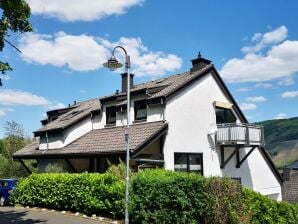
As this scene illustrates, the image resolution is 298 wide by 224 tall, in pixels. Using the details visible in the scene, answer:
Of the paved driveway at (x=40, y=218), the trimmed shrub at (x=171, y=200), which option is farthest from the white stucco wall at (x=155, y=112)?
the trimmed shrub at (x=171, y=200)

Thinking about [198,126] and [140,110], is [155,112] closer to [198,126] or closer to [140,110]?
[140,110]

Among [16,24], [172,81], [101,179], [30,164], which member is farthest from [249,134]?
[30,164]

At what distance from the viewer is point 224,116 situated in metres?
27.2

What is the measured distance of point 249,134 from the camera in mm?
24844

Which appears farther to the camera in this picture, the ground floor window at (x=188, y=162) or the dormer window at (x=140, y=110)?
the dormer window at (x=140, y=110)

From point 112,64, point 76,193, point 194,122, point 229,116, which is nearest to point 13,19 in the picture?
point 112,64

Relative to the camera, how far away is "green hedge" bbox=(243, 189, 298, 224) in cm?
1559

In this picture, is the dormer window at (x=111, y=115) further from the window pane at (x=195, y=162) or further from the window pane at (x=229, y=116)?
the window pane at (x=229, y=116)

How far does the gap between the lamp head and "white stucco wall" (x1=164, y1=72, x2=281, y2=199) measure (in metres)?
8.83

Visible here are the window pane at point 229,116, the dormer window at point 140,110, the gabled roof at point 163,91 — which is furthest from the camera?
the window pane at point 229,116

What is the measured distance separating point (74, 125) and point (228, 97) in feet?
36.6

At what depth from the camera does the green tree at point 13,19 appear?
12969 mm

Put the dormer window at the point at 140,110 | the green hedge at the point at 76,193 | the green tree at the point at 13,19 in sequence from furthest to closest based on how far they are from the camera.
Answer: the dormer window at the point at 140,110 → the green hedge at the point at 76,193 → the green tree at the point at 13,19

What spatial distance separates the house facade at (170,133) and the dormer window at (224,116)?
0.07m
